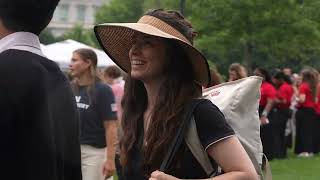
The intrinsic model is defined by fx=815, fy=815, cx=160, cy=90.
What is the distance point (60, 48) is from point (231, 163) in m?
22.4

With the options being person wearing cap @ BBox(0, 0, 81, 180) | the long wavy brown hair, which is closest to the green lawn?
the long wavy brown hair

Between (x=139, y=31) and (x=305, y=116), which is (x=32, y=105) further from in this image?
(x=305, y=116)

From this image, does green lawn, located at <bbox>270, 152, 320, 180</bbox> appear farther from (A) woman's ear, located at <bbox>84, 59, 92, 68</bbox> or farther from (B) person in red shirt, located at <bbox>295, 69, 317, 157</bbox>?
(A) woman's ear, located at <bbox>84, 59, 92, 68</bbox>

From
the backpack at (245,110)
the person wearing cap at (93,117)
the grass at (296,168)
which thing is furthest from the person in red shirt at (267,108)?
the backpack at (245,110)

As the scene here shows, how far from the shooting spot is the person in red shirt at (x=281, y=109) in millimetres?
15320

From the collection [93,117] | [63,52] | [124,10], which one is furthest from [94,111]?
[124,10]

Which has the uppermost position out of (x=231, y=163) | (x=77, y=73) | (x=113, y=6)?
(x=231, y=163)

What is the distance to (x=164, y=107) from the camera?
322 centimetres

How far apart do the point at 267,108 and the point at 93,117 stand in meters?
7.71

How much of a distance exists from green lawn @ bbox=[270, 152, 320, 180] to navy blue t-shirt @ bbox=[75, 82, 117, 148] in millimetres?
5116

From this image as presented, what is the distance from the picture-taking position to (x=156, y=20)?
11.0 feet

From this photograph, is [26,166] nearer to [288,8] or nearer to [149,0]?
[288,8]

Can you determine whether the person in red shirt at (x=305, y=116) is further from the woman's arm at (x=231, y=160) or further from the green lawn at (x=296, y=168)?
the woman's arm at (x=231, y=160)

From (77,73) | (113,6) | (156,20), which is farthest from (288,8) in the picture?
(113,6)
